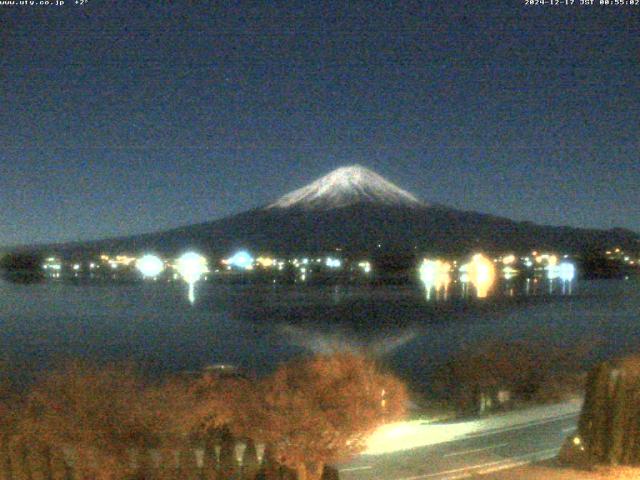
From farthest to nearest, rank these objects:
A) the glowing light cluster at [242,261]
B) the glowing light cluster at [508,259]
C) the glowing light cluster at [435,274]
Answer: the glowing light cluster at [508,259] < the glowing light cluster at [242,261] < the glowing light cluster at [435,274]

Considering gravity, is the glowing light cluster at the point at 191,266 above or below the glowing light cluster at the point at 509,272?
above

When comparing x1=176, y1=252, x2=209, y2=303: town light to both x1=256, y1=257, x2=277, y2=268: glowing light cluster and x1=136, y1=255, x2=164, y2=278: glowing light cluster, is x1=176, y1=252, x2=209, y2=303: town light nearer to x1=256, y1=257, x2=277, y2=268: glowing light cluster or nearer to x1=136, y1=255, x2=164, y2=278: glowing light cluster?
x1=136, y1=255, x2=164, y2=278: glowing light cluster

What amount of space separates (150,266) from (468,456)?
77.5 m

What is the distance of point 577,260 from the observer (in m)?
90.2

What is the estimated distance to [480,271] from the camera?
79625 mm

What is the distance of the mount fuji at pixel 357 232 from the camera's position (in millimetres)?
92938

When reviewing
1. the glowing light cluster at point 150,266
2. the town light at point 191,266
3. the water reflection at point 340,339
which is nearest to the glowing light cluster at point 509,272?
the town light at point 191,266

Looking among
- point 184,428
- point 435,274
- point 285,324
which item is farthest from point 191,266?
point 184,428

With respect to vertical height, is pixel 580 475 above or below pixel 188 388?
below

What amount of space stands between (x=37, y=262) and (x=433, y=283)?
1616 inches

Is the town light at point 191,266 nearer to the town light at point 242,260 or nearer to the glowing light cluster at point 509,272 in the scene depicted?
the town light at point 242,260

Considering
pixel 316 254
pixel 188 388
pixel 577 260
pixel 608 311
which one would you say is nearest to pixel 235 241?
pixel 316 254

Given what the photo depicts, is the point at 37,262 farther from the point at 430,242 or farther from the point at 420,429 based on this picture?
the point at 420,429

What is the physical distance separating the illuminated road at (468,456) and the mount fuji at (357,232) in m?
69.4
